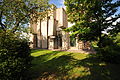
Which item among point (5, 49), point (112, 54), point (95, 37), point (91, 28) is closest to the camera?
point (5, 49)

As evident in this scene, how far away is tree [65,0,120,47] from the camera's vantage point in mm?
8484

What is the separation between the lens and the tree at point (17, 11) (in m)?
8.91

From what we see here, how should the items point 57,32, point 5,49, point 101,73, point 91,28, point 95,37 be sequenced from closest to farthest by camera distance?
point 5,49
point 101,73
point 91,28
point 95,37
point 57,32

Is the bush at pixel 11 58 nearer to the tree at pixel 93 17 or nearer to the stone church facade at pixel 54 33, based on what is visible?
the tree at pixel 93 17

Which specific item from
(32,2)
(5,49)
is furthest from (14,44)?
(32,2)

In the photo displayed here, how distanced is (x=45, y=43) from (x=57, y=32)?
470 cm

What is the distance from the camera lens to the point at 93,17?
907 cm

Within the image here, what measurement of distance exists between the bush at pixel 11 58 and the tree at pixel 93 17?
5.40m

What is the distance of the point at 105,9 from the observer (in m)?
8.81

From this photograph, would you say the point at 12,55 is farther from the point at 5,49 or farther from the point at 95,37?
the point at 95,37

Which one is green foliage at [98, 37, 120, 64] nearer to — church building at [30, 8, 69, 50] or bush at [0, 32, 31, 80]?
bush at [0, 32, 31, 80]

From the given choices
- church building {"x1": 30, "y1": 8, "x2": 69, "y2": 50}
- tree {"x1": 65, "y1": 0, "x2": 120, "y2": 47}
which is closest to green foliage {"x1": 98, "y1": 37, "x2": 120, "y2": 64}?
tree {"x1": 65, "y1": 0, "x2": 120, "y2": 47}

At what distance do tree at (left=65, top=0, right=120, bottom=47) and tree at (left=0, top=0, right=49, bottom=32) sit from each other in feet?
13.4

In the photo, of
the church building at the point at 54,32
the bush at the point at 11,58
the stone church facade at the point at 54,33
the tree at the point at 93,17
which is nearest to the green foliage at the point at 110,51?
the tree at the point at 93,17
